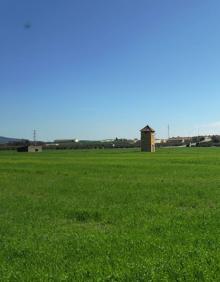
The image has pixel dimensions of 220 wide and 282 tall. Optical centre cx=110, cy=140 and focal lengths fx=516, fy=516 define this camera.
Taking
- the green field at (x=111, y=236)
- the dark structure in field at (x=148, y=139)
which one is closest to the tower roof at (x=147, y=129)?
the dark structure in field at (x=148, y=139)

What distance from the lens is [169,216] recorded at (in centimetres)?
1418

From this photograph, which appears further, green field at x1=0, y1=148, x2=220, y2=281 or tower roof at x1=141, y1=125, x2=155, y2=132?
tower roof at x1=141, y1=125, x2=155, y2=132

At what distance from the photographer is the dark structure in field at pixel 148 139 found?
10761cm

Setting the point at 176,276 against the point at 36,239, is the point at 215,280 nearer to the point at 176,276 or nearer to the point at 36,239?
the point at 176,276

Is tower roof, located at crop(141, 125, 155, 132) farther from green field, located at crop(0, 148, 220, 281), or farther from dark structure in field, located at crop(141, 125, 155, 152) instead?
green field, located at crop(0, 148, 220, 281)

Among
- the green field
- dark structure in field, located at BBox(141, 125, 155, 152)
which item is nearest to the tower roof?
dark structure in field, located at BBox(141, 125, 155, 152)

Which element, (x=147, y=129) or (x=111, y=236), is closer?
(x=111, y=236)

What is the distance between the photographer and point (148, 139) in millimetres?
108312

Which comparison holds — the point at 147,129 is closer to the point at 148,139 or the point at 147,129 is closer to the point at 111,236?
the point at 148,139

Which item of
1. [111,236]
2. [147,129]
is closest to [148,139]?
[147,129]

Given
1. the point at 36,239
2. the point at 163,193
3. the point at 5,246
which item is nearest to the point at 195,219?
the point at 36,239

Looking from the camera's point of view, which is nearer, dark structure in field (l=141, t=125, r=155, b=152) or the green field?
the green field

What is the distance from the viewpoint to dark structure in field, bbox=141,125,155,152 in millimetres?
107613

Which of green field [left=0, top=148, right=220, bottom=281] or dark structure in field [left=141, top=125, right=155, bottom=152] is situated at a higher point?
dark structure in field [left=141, top=125, right=155, bottom=152]
